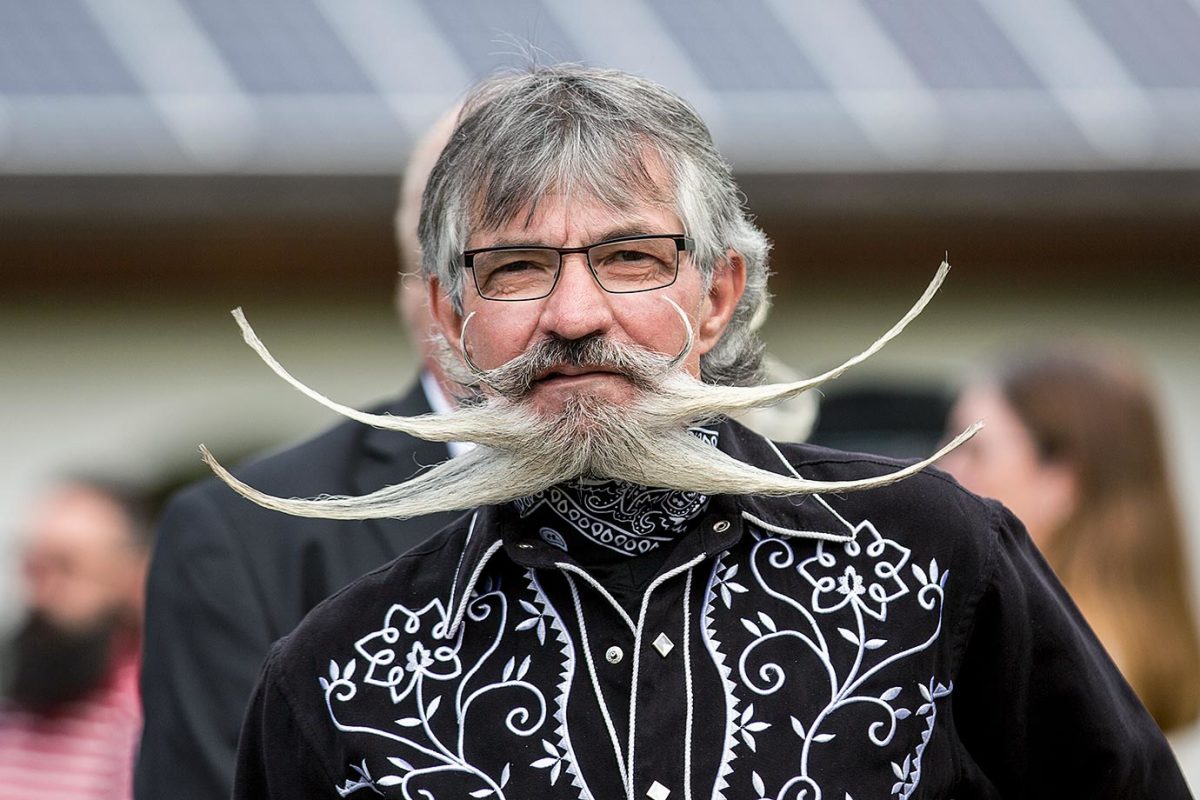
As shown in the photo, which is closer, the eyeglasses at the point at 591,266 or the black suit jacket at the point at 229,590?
the eyeglasses at the point at 591,266

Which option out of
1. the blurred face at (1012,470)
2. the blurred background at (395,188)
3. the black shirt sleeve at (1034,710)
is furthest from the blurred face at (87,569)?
the black shirt sleeve at (1034,710)

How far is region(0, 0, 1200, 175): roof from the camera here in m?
6.64

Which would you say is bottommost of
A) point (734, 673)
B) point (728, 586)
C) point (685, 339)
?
point (734, 673)

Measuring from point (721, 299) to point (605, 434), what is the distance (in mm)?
317

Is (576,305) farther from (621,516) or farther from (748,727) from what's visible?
(748,727)

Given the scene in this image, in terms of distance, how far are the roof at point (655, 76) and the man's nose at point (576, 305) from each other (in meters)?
4.42

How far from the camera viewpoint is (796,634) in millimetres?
2121

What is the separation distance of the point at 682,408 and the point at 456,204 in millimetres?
402

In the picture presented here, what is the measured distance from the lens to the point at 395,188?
648 centimetres

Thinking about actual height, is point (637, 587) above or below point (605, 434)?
below

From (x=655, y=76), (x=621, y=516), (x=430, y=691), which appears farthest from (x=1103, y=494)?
(x=655, y=76)

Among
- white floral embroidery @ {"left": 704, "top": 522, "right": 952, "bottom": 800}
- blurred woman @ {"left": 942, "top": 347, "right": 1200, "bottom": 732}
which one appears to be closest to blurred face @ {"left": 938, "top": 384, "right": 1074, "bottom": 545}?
blurred woman @ {"left": 942, "top": 347, "right": 1200, "bottom": 732}

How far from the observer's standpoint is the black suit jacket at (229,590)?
2.89 m

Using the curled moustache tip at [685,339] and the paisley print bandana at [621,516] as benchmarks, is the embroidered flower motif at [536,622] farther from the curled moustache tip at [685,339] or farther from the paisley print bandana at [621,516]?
the curled moustache tip at [685,339]
